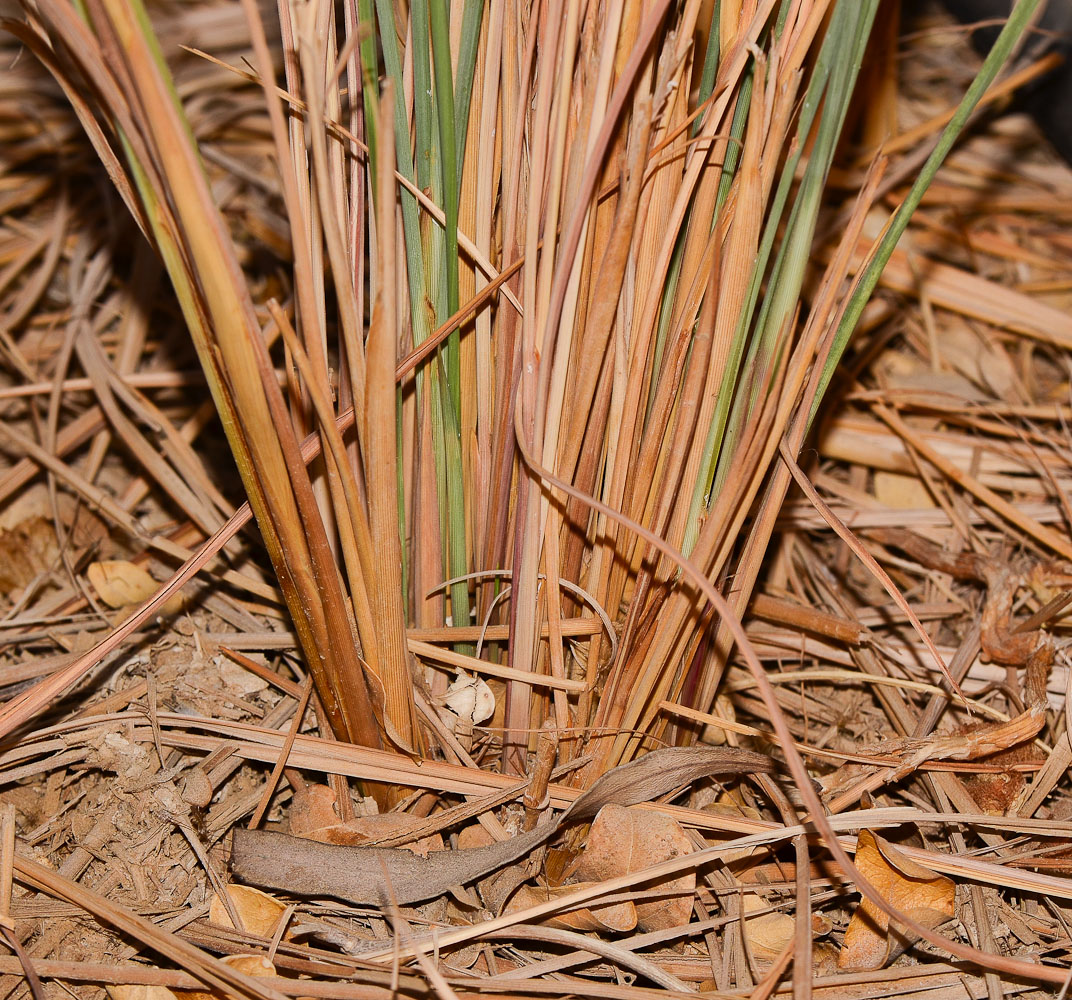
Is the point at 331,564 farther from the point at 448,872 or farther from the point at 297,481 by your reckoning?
the point at 448,872

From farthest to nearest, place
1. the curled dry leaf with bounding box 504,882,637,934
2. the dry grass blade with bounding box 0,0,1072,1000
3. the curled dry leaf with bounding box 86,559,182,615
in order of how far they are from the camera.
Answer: the curled dry leaf with bounding box 86,559,182,615 < the curled dry leaf with bounding box 504,882,637,934 < the dry grass blade with bounding box 0,0,1072,1000

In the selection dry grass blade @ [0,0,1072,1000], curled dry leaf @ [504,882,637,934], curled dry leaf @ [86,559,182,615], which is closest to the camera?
dry grass blade @ [0,0,1072,1000]

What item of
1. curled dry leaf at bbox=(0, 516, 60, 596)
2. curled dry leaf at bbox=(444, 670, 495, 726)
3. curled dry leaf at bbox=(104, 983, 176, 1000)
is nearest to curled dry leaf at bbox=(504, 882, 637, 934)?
curled dry leaf at bbox=(444, 670, 495, 726)

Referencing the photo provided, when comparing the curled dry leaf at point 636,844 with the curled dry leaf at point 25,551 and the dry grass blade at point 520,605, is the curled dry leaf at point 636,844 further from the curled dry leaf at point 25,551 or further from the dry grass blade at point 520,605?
the curled dry leaf at point 25,551

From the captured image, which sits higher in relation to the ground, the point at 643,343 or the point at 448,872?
the point at 643,343

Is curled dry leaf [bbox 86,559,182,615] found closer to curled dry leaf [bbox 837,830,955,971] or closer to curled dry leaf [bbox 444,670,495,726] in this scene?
curled dry leaf [bbox 444,670,495,726]

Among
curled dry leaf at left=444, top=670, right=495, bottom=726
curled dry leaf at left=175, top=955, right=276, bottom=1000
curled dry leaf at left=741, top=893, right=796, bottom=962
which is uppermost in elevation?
curled dry leaf at left=444, top=670, right=495, bottom=726

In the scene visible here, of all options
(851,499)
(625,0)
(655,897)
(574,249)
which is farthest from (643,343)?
(851,499)
